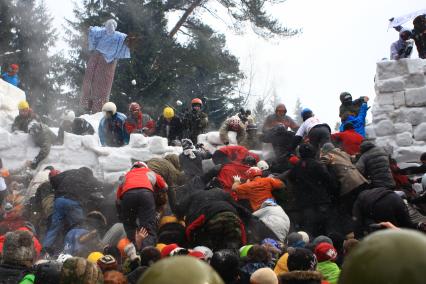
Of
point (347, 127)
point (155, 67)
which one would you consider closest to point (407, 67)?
point (347, 127)

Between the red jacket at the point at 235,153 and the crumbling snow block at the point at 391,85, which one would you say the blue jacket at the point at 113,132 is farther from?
the crumbling snow block at the point at 391,85

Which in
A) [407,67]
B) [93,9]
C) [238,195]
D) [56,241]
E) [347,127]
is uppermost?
[93,9]

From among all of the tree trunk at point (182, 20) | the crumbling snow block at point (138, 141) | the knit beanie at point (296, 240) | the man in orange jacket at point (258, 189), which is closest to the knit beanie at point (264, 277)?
the knit beanie at point (296, 240)

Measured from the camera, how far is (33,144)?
437 inches

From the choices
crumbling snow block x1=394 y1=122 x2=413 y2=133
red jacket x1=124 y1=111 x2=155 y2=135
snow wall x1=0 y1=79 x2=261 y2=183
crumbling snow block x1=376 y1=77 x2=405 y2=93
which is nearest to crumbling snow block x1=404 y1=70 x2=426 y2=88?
crumbling snow block x1=376 y1=77 x2=405 y2=93

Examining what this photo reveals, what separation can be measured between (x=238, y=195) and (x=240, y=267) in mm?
3079

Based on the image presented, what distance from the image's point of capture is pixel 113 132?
37.7 ft

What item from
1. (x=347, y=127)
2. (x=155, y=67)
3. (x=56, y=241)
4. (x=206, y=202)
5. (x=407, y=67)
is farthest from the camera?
(x=155, y=67)

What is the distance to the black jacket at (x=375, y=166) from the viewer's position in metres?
8.44

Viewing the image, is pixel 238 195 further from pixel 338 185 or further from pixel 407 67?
pixel 407 67

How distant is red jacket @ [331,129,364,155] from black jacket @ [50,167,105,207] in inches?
143

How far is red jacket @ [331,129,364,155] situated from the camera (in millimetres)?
10000

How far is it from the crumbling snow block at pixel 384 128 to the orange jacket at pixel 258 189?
4.05m

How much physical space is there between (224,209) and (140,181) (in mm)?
1122
